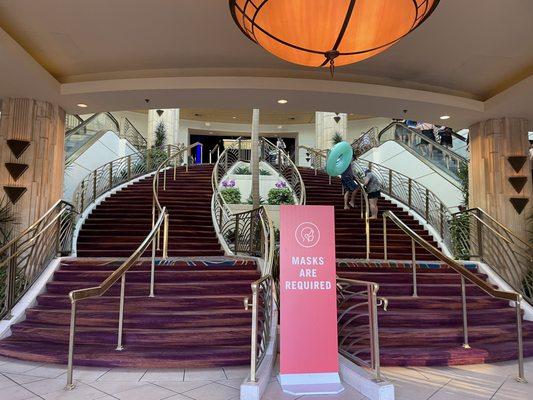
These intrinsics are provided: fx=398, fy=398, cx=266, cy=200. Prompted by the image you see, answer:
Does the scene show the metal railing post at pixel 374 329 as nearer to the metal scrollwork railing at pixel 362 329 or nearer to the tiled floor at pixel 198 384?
the metal scrollwork railing at pixel 362 329

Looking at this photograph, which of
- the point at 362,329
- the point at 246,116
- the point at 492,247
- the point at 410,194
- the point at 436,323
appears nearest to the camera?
the point at 362,329

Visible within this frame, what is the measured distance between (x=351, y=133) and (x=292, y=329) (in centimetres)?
2072

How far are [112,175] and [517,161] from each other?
982cm

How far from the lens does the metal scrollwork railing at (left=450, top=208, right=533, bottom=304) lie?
19.8 feet

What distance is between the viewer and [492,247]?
641 cm

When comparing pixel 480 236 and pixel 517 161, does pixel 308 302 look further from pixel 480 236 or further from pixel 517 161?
pixel 517 161

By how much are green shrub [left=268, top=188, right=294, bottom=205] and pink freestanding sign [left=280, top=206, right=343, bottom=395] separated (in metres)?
8.88

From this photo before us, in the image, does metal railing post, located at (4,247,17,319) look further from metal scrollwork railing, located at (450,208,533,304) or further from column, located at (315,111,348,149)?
column, located at (315,111,348,149)

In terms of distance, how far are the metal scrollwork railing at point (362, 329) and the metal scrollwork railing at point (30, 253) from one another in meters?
3.58

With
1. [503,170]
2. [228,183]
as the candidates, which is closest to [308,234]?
[503,170]

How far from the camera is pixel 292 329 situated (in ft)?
10.2

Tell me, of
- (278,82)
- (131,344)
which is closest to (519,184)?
(278,82)

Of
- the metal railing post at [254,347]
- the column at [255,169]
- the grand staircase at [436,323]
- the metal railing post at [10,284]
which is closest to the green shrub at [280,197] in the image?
the column at [255,169]

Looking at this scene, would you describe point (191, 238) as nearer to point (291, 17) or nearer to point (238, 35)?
point (238, 35)
